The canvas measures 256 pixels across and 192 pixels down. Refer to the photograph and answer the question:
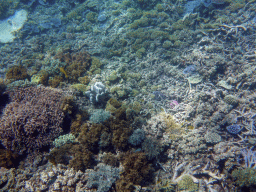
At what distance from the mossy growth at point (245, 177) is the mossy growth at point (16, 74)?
9.66 meters

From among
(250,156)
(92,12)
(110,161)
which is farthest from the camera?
(92,12)

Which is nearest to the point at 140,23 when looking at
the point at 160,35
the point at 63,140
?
the point at 160,35

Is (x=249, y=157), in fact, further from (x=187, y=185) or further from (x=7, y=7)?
(x=7, y=7)

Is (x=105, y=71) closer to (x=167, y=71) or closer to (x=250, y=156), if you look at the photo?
(x=167, y=71)

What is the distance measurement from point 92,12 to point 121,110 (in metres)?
11.6

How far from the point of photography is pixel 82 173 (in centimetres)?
409

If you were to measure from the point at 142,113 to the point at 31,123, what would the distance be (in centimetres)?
416

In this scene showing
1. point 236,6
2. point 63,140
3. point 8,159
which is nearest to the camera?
point 8,159

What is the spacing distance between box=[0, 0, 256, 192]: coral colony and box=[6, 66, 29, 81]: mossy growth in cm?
4

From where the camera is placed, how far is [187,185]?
3797 millimetres

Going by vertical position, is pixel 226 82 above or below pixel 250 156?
above

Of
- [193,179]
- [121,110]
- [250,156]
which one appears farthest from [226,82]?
[121,110]

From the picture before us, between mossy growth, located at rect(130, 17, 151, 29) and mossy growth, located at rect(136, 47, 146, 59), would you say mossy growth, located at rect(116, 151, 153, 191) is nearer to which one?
mossy growth, located at rect(136, 47, 146, 59)

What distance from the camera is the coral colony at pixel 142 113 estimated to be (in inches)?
157
